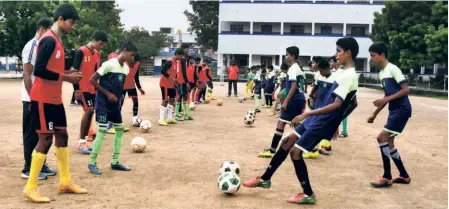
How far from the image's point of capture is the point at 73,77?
555 centimetres

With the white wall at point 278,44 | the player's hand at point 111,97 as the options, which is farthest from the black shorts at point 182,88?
the white wall at point 278,44

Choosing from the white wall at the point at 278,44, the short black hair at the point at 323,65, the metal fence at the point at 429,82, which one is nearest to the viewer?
the short black hair at the point at 323,65

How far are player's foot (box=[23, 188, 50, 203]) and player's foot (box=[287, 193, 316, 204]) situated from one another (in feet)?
10.1

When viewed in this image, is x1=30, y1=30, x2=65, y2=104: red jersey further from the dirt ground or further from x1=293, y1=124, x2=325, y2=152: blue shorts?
x1=293, y1=124, x2=325, y2=152: blue shorts

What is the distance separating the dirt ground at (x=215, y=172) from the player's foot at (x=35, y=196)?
0.29ft

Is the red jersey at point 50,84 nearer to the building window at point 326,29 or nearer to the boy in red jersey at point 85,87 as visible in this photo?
the boy in red jersey at point 85,87

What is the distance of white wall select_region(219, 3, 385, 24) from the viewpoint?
54188 mm

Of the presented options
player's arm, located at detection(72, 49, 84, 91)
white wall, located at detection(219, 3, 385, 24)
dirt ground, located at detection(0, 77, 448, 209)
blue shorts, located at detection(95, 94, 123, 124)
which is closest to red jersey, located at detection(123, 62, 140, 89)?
dirt ground, located at detection(0, 77, 448, 209)

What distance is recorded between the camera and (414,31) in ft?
109

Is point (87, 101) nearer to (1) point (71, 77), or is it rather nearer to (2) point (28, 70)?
(2) point (28, 70)

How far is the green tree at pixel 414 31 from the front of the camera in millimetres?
31544

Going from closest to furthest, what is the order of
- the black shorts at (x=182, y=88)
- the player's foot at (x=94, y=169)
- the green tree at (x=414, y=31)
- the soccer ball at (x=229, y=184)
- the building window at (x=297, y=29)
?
the soccer ball at (x=229, y=184), the player's foot at (x=94, y=169), the black shorts at (x=182, y=88), the green tree at (x=414, y=31), the building window at (x=297, y=29)

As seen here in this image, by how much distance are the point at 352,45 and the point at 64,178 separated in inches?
163

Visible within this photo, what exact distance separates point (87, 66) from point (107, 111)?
6.77 ft
